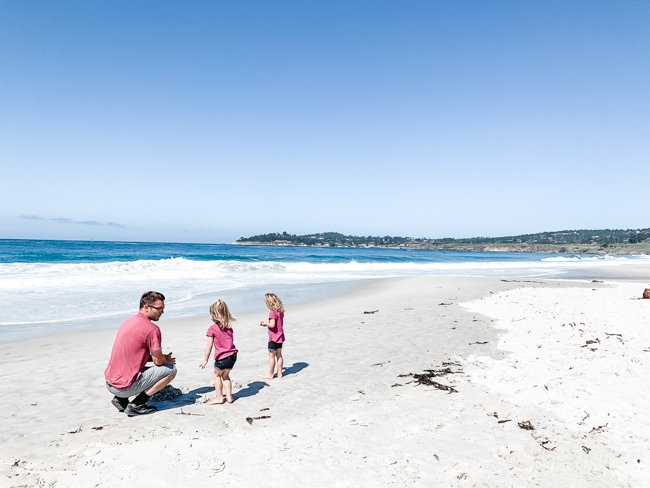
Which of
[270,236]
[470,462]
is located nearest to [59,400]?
[470,462]

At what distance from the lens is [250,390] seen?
6.51m

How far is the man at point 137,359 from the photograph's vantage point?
17.2ft

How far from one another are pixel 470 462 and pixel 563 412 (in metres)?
1.93

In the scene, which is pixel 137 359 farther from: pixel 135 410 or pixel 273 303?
pixel 273 303

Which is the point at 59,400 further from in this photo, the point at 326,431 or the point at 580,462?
the point at 580,462

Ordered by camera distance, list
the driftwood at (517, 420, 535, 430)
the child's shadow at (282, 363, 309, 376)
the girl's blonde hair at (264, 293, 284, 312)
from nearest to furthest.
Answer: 1. the driftwood at (517, 420, 535, 430)
2. the girl's blonde hair at (264, 293, 284, 312)
3. the child's shadow at (282, 363, 309, 376)

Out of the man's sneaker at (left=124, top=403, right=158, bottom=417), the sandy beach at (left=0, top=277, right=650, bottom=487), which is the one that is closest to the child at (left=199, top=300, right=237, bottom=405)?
the sandy beach at (left=0, top=277, right=650, bottom=487)

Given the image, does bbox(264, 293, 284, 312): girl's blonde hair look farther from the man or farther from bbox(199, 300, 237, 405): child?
the man

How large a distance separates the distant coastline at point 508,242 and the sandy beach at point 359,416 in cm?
12819

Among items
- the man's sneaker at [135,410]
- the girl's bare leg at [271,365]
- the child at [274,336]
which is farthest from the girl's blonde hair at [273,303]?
the man's sneaker at [135,410]

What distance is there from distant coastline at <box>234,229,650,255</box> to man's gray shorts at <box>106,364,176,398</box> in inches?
5233

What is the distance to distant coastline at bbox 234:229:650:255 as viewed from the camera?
12581 cm

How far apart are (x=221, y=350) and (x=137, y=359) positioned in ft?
3.72

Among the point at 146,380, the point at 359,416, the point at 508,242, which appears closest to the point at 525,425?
the point at 359,416
